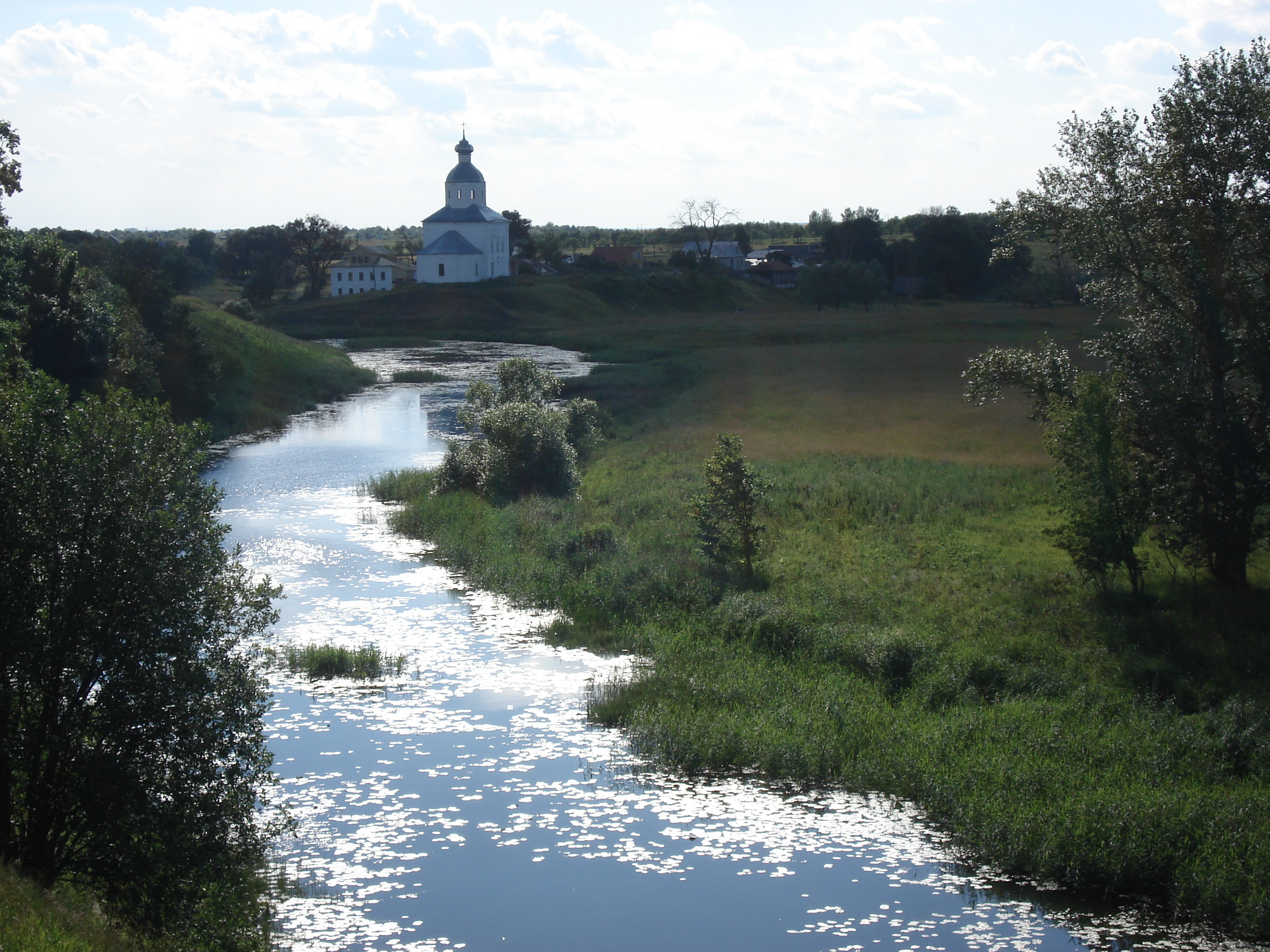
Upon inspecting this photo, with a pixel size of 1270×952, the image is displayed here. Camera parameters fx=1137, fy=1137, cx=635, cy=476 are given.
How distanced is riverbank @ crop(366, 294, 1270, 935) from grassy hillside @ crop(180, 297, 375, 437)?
18.5m

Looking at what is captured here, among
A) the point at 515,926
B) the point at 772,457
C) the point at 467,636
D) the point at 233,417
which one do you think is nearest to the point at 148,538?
the point at 515,926

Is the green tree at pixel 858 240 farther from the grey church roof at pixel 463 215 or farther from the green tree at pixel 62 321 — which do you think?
the green tree at pixel 62 321

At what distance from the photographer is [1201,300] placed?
22016 millimetres

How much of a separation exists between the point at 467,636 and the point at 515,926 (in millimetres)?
10037

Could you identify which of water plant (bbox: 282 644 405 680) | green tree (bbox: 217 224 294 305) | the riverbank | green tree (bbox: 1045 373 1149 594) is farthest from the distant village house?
water plant (bbox: 282 644 405 680)

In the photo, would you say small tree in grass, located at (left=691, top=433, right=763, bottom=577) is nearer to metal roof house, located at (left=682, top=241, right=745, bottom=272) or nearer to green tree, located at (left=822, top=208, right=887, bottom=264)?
green tree, located at (left=822, top=208, right=887, bottom=264)

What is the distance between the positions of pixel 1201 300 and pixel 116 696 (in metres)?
20.1

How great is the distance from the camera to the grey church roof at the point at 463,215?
397 ft

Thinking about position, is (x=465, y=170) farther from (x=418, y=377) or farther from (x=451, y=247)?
(x=418, y=377)

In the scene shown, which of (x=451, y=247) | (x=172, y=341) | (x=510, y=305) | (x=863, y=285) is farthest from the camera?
(x=451, y=247)

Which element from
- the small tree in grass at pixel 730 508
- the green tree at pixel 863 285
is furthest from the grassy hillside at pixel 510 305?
the small tree in grass at pixel 730 508

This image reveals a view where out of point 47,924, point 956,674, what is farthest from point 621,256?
point 47,924

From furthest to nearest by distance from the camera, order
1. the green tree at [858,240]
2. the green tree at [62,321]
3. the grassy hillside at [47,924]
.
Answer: the green tree at [858,240] → the green tree at [62,321] → the grassy hillside at [47,924]

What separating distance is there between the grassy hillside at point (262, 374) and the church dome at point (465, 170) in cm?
6007
